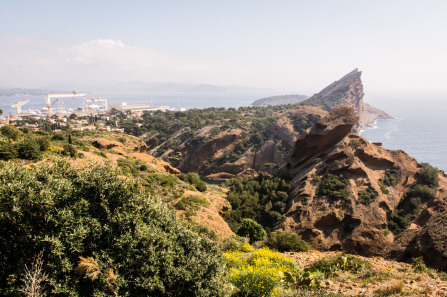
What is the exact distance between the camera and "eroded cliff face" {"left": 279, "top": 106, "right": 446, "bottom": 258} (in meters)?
25.0

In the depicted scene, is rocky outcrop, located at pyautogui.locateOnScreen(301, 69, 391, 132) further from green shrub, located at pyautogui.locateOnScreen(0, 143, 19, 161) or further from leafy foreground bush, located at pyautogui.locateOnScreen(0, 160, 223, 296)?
leafy foreground bush, located at pyautogui.locateOnScreen(0, 160, 223, 296)

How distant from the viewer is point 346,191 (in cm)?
2806

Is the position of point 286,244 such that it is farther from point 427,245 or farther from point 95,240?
point 95,240

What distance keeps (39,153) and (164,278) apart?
18488 mm

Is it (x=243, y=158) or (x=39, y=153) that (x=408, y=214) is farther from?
(x=243, y=158)

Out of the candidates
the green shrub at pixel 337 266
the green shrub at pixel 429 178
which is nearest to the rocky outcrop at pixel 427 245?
the green shrub at pixel 337 266

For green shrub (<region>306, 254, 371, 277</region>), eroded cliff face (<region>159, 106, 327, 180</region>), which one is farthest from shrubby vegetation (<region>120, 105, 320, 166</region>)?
green shrub (<region>306, 254, 371, 277</region>)

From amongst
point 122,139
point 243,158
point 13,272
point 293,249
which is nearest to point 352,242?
point 293,249

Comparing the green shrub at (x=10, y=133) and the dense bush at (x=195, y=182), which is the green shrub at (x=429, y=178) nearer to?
the dense bush at (x=195, y=182)

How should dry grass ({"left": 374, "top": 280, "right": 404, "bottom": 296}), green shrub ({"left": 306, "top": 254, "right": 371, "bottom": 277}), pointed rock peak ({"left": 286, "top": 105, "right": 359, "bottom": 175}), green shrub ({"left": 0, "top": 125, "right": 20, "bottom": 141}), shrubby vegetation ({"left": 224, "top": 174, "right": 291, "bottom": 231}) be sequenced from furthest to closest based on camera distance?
pointed rock peak ({"left": 286, "top": 105, "right": 359, "bottom": 175})
shrubby vegetation ({"left": 224, "top": 174, "right": 291, "bottom": 231})
green shrub ({"left": 0, "top": 125, "right": 20, "bottom": 141})
green shrub ({"left": 306, "top": 254, "right": 371, "bottom": 277})
dry grass ({"left": 374, "top": 280, "right": 404, "bottom": 296})

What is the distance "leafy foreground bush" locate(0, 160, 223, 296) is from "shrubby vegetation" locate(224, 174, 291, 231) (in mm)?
19310

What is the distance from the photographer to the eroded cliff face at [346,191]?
2495 cm

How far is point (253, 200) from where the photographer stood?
116 ft

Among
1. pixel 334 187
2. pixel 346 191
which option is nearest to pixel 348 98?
pixel 334 187
